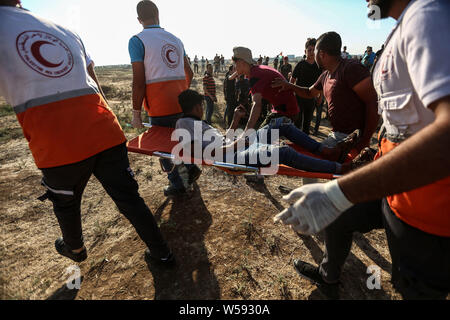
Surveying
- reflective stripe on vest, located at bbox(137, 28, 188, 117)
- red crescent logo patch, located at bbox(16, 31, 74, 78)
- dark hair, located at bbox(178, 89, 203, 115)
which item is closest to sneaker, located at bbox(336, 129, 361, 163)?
dark hair, located at bbox(178, 89, 203, 115)

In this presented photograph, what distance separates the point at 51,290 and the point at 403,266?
290 centimetres

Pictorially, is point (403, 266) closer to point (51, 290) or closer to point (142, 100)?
point (51, 290)

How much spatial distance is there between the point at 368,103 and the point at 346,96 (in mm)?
236

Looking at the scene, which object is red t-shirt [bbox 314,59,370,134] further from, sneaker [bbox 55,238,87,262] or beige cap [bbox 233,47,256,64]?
sneaker [bbox 55,238,87,262]

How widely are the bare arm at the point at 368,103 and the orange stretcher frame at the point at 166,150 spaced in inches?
14.5

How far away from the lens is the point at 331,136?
2.84 metres

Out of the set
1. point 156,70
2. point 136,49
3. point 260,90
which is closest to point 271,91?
point 260,90

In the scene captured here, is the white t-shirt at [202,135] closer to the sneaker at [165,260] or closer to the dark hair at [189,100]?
the dark hair at [189,100]

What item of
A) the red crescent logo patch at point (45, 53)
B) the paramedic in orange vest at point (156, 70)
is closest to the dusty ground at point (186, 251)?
the paramedic in orange vest at point (156, 70)

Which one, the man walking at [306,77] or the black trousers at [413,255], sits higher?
the man walking at [306,77]

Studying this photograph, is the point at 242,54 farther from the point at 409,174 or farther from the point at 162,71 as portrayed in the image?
the point at 409,174

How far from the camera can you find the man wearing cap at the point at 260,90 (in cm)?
318
